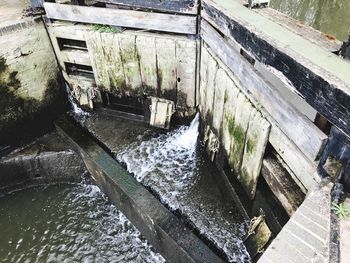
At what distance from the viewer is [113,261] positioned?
14.0ft

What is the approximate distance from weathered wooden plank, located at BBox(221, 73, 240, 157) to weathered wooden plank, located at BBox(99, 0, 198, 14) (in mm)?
1153

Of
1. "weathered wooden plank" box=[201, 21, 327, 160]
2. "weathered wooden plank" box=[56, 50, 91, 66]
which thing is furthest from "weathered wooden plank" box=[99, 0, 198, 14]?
"weathered wooden plank" box=[56, 50, 91, 66]

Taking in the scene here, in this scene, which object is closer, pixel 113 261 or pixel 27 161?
pixel 113 261

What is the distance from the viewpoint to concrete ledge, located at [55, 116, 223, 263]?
3520mm

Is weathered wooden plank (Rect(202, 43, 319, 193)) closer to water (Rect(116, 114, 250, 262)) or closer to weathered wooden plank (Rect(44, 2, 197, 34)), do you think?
water (Rect(116, 114, 250, 262))

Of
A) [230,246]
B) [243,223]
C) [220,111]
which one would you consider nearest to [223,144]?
[220,111]

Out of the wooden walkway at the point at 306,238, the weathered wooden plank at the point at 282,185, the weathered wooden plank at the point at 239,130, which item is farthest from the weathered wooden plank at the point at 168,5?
the wooden walkway at the point at 306,238

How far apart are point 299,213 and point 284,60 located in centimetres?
121

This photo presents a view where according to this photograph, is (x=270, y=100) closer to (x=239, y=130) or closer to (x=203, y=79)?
(x=239, y=130)

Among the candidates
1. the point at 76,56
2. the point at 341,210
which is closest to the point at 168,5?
the point at 76,56

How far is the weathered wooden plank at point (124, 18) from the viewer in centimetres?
424

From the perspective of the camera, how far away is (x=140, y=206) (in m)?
4.02

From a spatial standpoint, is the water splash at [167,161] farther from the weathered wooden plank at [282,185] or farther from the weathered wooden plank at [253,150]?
the weathered wooden plank at [282,185]

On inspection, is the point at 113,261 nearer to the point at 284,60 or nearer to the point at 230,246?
the point at 230,246
